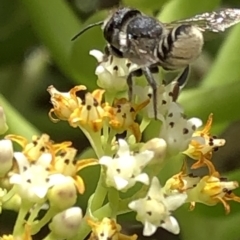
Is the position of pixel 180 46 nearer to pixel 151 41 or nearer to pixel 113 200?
pixel 151 41

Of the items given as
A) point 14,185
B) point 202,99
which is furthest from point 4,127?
point 202,99

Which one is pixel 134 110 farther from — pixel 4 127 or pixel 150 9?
pixel 150 9

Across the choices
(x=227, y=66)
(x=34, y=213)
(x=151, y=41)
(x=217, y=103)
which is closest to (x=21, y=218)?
(x=34, y=213)

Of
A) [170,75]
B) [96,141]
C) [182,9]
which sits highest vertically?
[96,141]

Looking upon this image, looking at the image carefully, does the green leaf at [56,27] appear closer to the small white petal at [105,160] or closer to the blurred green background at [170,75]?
the blurred green background at [170,75]

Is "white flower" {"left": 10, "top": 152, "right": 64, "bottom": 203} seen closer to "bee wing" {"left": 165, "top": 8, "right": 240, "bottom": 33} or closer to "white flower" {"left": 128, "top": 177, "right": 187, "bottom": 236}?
"white flower" {"left": 128, "top": 177, "right": 187, "bottom": 236}
